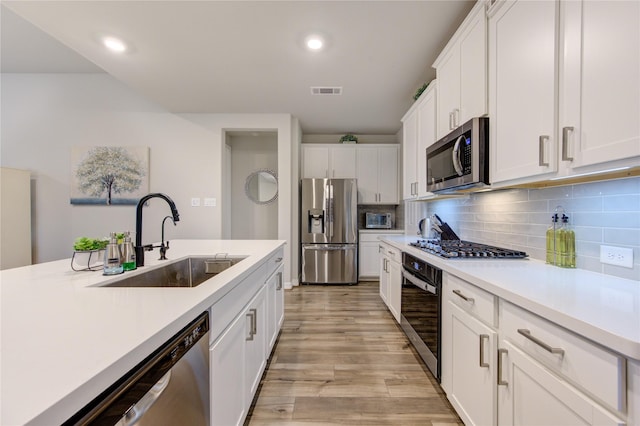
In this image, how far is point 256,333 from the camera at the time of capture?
153cm

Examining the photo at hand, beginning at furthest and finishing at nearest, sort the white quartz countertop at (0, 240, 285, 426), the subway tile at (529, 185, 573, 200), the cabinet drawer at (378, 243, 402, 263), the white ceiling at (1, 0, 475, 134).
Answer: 1. the cabinet drawer at (378, 243, 402, 263)
2. the white ceiling at (1, 0, 475, 134)
3. the subway tile at (529, 185, 573, 200)
4. the white quartz countertop at (0, 240, 285, 426)

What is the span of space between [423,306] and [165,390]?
1.60 m

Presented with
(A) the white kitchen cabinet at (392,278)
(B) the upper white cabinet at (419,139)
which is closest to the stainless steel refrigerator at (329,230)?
(A) the white kitchen cabinet at (392,278)

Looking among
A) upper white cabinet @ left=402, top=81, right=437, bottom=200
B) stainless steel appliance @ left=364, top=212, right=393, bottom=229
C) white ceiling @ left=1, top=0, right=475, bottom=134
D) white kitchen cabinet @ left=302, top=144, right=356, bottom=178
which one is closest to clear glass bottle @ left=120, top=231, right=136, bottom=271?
white ceiling @ left=1, top=0, right=475, bottom=134

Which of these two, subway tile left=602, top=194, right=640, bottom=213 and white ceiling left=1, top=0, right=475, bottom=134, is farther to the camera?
white ceiling left=1, top=0, right=475, bottom=134

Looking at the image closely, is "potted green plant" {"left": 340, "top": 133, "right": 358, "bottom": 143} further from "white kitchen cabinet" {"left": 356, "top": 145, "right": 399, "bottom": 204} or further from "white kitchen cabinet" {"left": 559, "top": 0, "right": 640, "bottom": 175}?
"white kitchen cabinet" {"left": 559, "top": 0, "right": 640, "bottom": 175}

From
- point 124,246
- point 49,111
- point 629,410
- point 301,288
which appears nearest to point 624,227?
point 629,410

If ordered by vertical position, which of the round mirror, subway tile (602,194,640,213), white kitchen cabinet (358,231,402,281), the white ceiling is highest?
the white ceiling

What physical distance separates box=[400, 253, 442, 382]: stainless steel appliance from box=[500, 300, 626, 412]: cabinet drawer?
0.63 m

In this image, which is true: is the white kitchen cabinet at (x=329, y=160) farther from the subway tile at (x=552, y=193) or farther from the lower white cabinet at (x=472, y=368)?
the lower white cabinet at (x=472, y=368)

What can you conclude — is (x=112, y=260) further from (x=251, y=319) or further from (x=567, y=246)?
(x=567, y=246)

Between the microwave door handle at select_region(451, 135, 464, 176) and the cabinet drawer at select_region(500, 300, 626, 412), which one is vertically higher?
the microwave door handle at select_region(451, 135, 464, 176)

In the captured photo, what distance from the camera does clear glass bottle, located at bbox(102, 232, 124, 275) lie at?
1137 millimetres

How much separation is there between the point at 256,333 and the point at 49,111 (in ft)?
15.9
